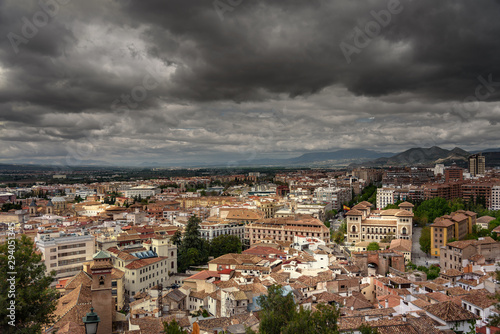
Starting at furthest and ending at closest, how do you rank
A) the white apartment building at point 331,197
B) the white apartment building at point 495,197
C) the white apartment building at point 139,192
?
the white apartment building at point 139,192 → the white apartment building at point 331,197 → the white apartment building at point 495,197

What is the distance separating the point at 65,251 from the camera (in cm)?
2406

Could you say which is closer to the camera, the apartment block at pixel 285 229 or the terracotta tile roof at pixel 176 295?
the terracotta tile roof at pixel 176 295

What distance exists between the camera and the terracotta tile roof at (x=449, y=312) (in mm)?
13430

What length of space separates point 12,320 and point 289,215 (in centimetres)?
3634

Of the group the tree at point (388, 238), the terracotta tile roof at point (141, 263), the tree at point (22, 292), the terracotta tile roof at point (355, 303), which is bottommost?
the tree at point (388, 238)

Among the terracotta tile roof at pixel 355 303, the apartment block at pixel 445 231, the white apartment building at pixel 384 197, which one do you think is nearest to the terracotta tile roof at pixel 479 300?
the terracotta tile roof at pixel 355 303

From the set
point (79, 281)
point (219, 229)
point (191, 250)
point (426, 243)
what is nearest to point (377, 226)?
point (426, 243)

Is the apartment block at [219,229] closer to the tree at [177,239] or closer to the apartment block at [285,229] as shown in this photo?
the apartment block at [285,229]

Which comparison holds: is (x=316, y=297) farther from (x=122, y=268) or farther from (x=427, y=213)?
(x=427, y=213)

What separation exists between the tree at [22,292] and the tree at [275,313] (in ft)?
19.6

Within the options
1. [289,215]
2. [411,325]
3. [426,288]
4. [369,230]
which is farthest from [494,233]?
[411,325]

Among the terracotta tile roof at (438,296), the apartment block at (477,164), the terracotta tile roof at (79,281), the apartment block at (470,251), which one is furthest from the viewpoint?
the apartment block at (477,164)

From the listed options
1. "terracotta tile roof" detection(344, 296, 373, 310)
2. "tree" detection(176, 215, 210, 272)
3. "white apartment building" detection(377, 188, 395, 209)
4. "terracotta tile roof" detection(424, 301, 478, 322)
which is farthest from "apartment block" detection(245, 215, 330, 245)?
"white apartment building" detection(377, 188, 395, 209)

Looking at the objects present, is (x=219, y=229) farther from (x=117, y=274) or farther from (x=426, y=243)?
(x=426, y=243)
